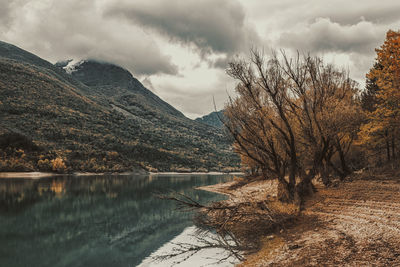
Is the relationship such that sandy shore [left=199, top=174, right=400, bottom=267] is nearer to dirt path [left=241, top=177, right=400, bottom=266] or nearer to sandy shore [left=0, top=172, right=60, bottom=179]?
dirt path [left=241, top=177, right=400, bottom=266]

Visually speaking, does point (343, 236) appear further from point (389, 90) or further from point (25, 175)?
point (25, 175)

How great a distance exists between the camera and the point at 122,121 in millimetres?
196750

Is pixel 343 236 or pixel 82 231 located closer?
pixel 343 236

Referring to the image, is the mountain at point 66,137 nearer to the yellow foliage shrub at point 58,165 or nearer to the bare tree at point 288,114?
the yellow foliage shrub at point 58,165

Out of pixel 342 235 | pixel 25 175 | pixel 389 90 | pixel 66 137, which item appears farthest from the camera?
pixel 66 137

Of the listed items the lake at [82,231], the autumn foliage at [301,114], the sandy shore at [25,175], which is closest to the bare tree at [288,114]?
the autumn foliage at [301,114]

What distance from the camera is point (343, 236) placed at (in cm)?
1032

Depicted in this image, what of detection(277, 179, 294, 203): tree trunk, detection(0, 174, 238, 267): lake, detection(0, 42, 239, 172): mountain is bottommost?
detection(0, 174, 238, 267): lake

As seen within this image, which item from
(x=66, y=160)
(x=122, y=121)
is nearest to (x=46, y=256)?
(x=66, y=160)

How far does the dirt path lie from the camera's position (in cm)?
842

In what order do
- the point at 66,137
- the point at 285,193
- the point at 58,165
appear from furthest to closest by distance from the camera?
the point at 66,137, the point at 58,165, the point at 285,193

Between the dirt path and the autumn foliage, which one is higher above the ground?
the autumn foliage

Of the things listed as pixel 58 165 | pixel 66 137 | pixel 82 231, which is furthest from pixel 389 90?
pixel 66 137

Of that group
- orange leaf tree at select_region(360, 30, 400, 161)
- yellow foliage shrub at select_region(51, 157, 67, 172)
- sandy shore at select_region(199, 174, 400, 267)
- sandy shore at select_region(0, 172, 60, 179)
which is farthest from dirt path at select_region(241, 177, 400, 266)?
yellow foliage shrub at select_region(51, 157, 67, 172)
